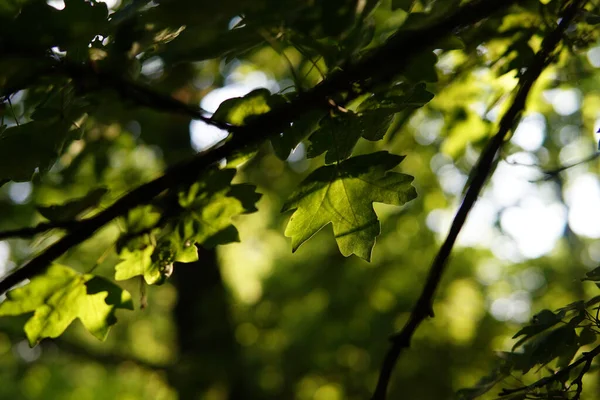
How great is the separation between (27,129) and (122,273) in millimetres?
453

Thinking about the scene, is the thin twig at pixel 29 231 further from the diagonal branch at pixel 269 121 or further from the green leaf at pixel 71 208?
the green leaf at pixel 71 208

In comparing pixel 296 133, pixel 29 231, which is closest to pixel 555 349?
pixel 296 133

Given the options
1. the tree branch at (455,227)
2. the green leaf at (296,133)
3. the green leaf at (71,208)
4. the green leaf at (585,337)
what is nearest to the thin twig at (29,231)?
the green leaf at (71,208)

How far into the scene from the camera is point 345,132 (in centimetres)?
134

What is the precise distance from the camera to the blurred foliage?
1.19m

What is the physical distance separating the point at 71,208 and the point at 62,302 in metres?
0.39

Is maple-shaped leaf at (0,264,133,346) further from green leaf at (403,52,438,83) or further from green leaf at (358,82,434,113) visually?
green leaf at (403,52,438,83)

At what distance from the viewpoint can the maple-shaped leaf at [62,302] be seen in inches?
63.2

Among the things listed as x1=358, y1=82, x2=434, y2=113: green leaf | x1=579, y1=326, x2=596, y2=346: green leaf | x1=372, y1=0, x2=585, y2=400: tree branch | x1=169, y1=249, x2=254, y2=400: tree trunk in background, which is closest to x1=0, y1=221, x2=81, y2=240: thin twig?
x1=358, y1=82, x2=434, y2=113: green leaf

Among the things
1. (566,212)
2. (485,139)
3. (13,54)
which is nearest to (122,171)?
(485,139)

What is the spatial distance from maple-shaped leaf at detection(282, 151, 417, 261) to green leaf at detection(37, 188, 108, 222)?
18.4 inches

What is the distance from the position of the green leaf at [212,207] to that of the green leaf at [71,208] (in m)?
0.22

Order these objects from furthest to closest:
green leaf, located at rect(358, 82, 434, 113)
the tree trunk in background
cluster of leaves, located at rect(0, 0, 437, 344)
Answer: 1. the tree trunk in background
2. green leaf, located at rect(358, 82, 434, 113)
3. cluster of leaves, located at rect(0, 0, 437, 344)

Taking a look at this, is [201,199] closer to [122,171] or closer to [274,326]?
[122,171]
